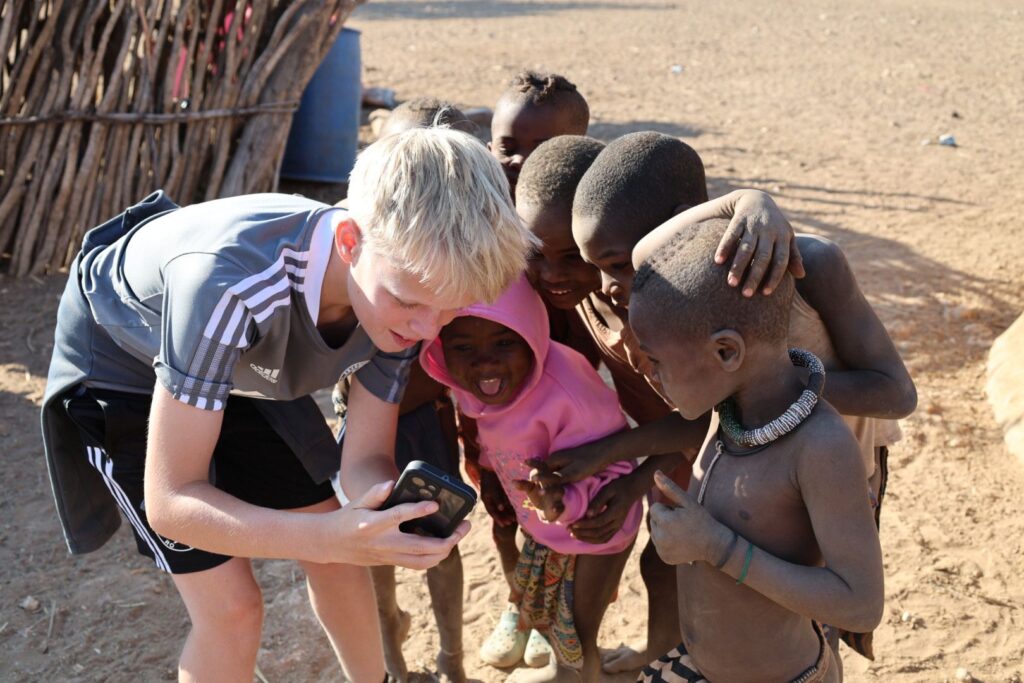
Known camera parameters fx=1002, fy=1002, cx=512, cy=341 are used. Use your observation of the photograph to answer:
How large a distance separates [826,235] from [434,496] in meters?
4.95

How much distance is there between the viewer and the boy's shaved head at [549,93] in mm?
3082

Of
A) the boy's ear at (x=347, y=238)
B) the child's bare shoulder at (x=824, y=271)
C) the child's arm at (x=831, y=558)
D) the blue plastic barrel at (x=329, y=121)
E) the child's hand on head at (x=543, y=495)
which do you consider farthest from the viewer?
the blue plastic barrel at (x=329, y=121)

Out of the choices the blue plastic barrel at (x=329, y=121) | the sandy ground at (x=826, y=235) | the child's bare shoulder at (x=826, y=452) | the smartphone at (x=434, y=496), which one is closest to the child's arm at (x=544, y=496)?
the smartphone at (x=434, y=496)

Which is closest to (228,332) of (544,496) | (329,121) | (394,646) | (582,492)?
(544,496)

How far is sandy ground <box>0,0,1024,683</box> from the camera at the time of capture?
10.2ft

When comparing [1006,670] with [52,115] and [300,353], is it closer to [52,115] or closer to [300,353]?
[300,353]

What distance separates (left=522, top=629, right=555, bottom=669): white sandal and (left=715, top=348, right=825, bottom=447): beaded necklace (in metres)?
1.32

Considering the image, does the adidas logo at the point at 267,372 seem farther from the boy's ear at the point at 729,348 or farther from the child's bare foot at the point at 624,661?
the child's bare foot at the point at 624,661

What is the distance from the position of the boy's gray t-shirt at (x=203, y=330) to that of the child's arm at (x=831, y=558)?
92 centimetres

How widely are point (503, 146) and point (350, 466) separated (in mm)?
1225

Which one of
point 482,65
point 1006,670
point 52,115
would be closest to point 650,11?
point 482,65

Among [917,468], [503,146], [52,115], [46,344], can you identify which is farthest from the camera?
[52,115]

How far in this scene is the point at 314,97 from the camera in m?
6.97

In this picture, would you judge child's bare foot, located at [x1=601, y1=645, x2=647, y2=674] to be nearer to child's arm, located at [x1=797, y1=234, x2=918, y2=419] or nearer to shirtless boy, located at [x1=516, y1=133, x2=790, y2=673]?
shirtless boy, located at [x1=516, y1=133, x2=790, y2=673]
